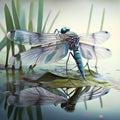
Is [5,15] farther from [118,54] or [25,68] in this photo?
[118,54]

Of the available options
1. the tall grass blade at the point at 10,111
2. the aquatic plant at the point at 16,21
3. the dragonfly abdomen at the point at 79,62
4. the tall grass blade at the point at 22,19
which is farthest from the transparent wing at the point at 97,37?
the tall grass blade at the point at 10,111

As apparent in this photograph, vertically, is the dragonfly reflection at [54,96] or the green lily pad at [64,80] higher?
the green lily pad at [64,80]

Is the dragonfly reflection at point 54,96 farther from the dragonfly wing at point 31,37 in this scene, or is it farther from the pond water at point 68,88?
the dragonfly wing at point 31,37

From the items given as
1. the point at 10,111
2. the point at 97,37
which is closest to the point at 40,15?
the point at 97,37

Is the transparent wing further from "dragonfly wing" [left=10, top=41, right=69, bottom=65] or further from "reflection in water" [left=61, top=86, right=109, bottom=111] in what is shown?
"reflection in water" [left=61, top=86, right=109, bottom=111]

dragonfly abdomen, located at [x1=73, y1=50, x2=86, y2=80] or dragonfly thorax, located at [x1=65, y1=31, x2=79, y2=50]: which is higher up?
dragonfly thorax, located at [x1=65, y1=31, x2=79, y2=50]

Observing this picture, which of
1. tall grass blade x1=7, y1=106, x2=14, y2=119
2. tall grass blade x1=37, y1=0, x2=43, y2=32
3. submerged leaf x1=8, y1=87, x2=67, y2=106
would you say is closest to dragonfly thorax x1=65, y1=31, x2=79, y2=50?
tall grass blade x1=37, y1=0, x2=43, y2=32

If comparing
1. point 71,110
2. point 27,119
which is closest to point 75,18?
point 71,110
